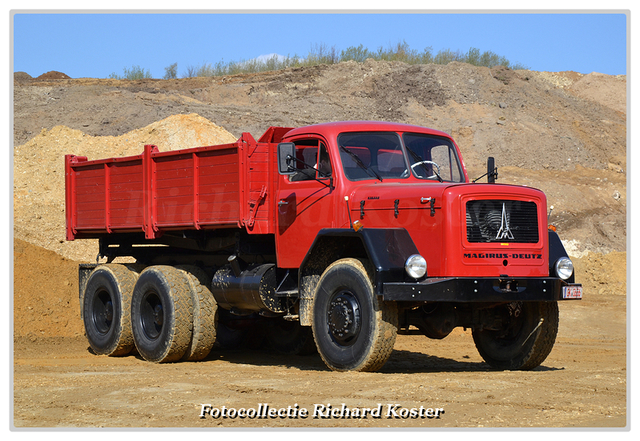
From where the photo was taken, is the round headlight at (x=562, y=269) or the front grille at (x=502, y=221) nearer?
the front grille at (x=502, y=221)

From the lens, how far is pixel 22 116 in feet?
116

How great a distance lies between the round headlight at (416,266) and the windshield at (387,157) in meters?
1.47

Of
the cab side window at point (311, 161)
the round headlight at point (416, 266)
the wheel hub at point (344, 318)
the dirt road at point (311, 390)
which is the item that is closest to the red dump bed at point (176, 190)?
the cab side window at point (311, 161)

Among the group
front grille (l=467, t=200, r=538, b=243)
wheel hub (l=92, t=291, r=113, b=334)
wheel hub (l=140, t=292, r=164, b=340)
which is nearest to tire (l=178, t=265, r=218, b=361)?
wheel hub (l=140, t=292, r=164, b=340)

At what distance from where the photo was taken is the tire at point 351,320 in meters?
8.30

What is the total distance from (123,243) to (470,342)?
6499mm

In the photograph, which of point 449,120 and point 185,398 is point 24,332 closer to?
point 185,398

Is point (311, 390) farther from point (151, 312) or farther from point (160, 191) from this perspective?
point (160, 191)

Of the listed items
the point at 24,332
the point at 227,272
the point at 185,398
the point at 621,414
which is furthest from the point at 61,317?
the point at 621,414

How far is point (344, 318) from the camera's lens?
8609mm

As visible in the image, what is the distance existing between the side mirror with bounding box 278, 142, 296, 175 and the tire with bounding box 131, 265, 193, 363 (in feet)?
9.93

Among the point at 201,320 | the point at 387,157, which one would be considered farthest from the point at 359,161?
the point at 201,320

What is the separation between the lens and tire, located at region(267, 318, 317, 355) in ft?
39.8

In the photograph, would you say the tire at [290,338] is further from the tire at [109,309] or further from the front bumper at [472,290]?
the front bumper at [472,290]
